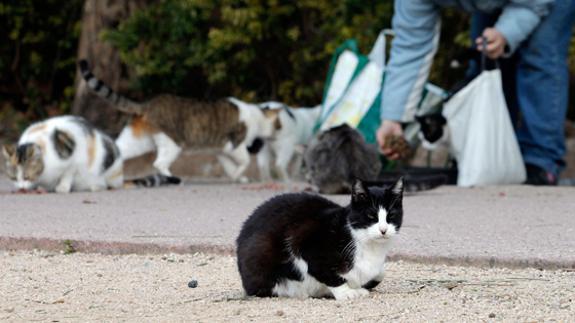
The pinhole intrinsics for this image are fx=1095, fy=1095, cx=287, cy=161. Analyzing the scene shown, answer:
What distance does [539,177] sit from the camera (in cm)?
983

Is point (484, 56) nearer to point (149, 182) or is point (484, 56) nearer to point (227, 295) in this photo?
point (149, 182)

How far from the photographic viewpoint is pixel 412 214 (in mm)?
7387

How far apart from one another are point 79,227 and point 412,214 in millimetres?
2234

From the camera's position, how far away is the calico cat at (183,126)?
34.2ft

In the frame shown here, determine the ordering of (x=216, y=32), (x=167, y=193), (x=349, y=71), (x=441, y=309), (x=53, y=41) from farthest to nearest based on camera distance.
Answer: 1. (x=53, y=41)
2. (x=216, y=32)
3. (x=349, y=71)
4. (x=167, y=193)
5. (x=441, y=309)

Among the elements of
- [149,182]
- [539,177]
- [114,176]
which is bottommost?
[149,182]

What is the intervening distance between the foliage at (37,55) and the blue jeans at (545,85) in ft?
20.2

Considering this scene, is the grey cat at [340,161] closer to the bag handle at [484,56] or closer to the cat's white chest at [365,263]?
the bag handle at [484,56]

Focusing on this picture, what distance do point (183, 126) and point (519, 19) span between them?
3.35 meters

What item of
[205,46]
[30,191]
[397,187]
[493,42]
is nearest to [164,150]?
[30,191]

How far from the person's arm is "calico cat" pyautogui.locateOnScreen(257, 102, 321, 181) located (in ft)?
5.33

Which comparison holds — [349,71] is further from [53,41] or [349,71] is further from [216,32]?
[53,41]

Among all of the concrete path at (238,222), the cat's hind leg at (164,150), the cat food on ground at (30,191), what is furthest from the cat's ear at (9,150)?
the cat's hind leg at (164,150)

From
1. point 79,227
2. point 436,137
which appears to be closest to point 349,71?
point 436,137
